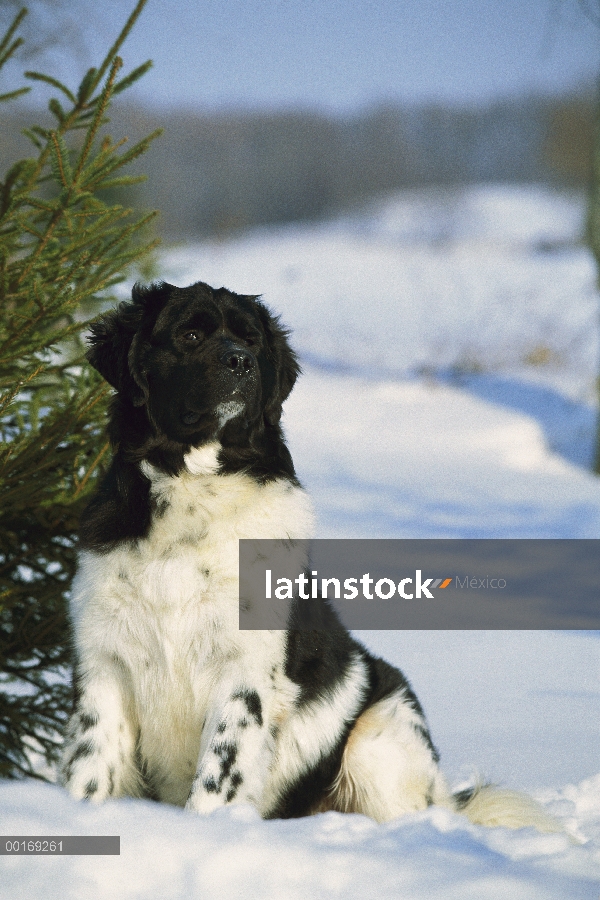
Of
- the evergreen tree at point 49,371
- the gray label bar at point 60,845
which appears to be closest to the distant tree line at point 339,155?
the evergreen tree at point 49,371

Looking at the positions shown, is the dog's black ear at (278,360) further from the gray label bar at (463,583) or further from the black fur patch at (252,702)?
the gray label bar at (463,583)

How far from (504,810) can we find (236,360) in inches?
70.0

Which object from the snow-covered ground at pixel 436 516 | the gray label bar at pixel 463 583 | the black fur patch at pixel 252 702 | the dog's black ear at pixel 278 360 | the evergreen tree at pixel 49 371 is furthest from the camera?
the gray label bar at pixel 463 583

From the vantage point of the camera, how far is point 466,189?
43438mm

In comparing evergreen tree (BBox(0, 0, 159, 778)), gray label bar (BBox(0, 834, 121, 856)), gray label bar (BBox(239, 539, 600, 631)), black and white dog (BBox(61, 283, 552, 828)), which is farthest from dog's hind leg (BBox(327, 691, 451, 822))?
gray label bar (BBox(239, 539, 600, 631))

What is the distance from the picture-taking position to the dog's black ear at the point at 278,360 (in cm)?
314

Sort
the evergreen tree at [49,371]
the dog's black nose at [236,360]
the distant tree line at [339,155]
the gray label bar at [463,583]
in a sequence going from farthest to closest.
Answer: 1. the distant tree line at [339,155]
2. the gray label bar at [463,583]
3. the evergreen tree at [49,371]
4. the dog's black nose at [236,360]

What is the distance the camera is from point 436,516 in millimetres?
8375

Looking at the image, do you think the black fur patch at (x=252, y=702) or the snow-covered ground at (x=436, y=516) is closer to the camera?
the snow-covered ground at (x=436, y=516)

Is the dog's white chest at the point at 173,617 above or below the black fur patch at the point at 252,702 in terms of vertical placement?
above

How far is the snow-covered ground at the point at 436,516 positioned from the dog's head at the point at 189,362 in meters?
1.21

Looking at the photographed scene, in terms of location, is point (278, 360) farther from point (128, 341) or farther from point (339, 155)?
point (339, 155)

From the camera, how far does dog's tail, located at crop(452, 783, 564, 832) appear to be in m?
3.07

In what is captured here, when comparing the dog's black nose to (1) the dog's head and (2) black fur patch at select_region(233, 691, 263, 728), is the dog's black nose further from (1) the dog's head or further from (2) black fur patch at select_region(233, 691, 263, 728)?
(2) black fur patch at select_region(233, 691, 263, 728)
